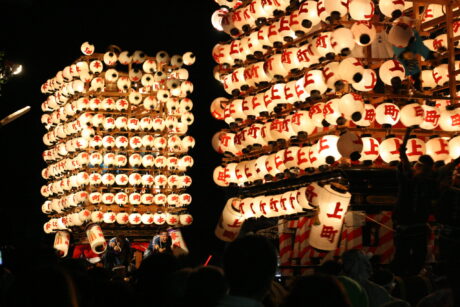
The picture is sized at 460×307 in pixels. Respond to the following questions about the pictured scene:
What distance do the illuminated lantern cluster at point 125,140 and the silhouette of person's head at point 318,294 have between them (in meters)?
23.2

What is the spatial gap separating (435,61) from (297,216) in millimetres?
4500

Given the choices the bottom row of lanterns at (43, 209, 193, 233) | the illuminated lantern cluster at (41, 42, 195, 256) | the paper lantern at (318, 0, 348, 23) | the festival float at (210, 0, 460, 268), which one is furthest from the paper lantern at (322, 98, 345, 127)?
the bottom row of lanterns at (43, 209, 193, 233)

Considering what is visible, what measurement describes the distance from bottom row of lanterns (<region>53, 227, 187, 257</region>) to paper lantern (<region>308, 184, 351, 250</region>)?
10695mm

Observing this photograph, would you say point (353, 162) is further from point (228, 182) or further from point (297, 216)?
point (228, 182)

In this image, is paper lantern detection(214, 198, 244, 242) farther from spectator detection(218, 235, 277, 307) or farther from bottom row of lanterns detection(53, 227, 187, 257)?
spectator detection(218, 235, 277, 307)

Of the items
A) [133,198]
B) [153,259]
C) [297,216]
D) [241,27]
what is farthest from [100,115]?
[153,259]

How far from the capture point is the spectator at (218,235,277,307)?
3.21 metres

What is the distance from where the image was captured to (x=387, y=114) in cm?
1260

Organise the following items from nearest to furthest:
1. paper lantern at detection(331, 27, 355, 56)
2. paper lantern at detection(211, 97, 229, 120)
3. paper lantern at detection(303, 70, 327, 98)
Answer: paper lantern at detection(331, 27, 355, 56) → paper lantern at detection(303, 70, 327, 98) → paper lantern at detection(211, 97, 229, 120)

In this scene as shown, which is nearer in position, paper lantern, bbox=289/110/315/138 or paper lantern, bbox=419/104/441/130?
paper lantern, bbox=419/104/441/130

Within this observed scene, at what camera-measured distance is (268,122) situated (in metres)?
15.4

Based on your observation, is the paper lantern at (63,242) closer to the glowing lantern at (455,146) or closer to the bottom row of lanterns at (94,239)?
the bottom row of lanterns at (94,239)

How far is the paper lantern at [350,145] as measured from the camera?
12258 mm

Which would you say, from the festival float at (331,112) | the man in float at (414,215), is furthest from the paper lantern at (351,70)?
the man in float at (414,215)
